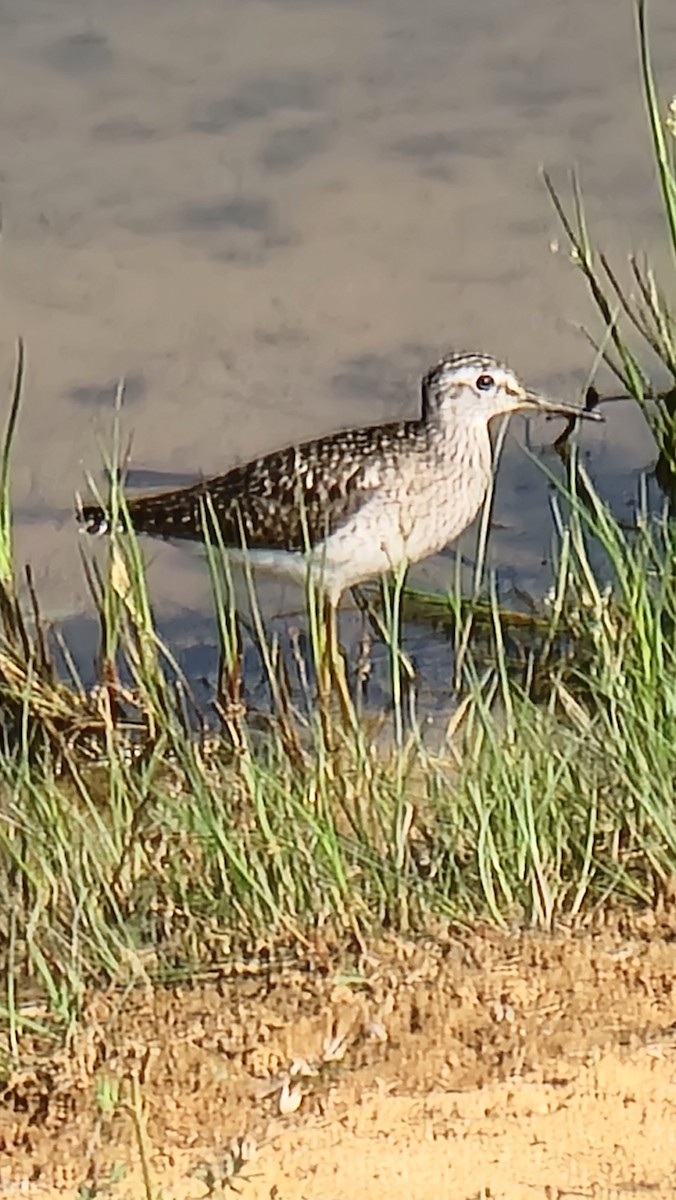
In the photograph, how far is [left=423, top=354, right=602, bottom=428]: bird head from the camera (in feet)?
22.0

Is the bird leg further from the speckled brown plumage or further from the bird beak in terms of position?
the bird beak

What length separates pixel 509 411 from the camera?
22.6ft

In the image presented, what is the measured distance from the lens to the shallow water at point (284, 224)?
24.2 ft

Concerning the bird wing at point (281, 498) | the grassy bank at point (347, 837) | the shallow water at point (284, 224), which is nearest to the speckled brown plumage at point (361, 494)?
the bird wing at point (281, 498)

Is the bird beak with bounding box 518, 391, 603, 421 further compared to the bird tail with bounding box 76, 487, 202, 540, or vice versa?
the bird beak with bounding box 518, 391, 603, 421

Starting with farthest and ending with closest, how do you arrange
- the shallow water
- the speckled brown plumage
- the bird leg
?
the shallow water < the speckled brown plumage < the bird leg

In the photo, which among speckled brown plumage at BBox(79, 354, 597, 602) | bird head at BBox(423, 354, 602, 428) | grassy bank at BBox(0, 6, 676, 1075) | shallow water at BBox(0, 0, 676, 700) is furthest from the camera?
shallow water at BBox(0, 0, 676, 700)

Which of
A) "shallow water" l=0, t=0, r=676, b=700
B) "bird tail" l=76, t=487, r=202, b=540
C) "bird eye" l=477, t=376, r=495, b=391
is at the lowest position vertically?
"bird tail" l=76, t=487, r=202, b=540

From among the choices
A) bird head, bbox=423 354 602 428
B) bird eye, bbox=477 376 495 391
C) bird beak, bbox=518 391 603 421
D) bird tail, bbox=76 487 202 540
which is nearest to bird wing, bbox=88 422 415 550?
bird tail, bbox=76 487 202 540

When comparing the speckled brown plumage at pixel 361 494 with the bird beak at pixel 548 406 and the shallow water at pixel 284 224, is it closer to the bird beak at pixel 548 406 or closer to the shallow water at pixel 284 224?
the bird beak at pixel 548 406

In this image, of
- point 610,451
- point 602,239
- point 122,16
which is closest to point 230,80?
point 122,16

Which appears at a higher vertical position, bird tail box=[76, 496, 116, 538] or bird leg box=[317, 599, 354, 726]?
bird tail box=[76, 496, 116, 538]

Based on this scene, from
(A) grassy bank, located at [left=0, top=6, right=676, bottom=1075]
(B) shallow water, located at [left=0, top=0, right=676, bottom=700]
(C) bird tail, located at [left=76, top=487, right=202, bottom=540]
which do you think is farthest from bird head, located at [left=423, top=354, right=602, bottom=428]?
(A) grassy bank, located at [left=0, top=6, right=676, bottom=1075]

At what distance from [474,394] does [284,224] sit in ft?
7.01
